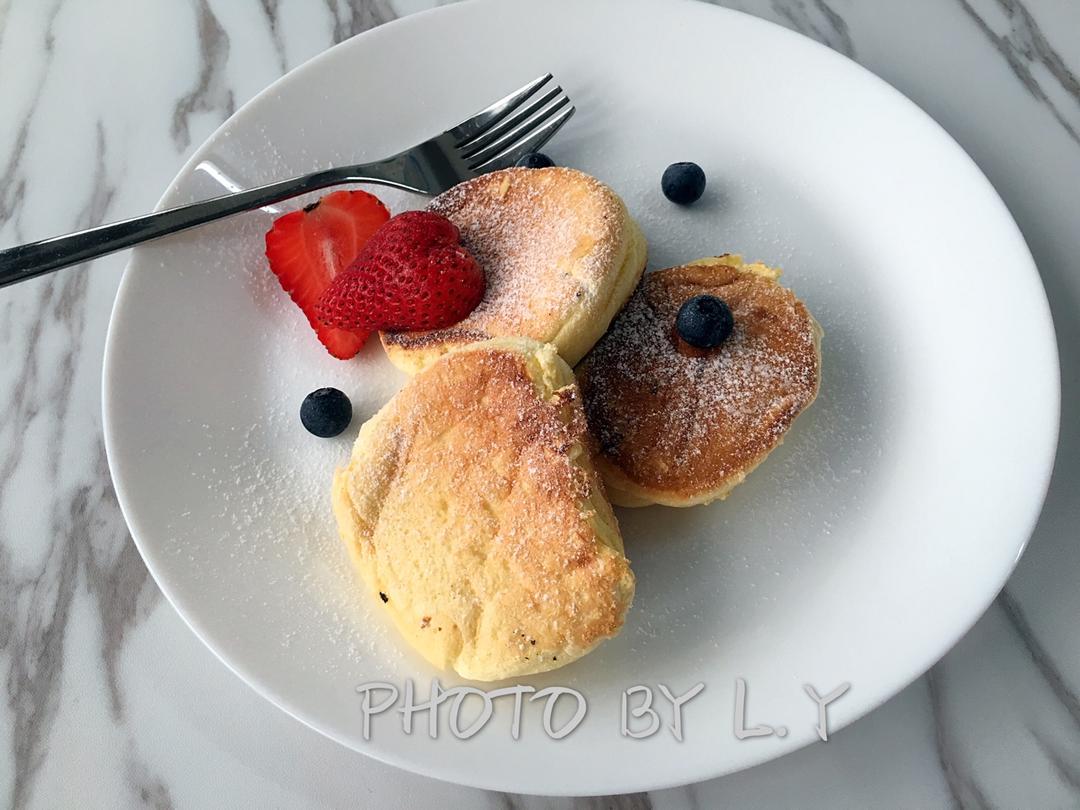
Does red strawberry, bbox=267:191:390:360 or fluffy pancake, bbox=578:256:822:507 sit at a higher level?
red strawberry, bbox=267:191:390:360

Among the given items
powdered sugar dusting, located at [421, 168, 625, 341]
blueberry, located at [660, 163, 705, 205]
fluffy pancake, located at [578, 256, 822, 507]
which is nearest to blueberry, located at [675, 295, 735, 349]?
fluffy pancake, located at [578, 256, 822, 507]

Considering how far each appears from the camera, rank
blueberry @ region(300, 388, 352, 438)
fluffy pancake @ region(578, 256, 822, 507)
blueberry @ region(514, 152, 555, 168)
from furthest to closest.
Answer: blueberry @ region(514, 152, 555, 168) → blueberry @ region(300, 388, 352, 438) → fluffy pancake @ region(578, 256, 822, 507)

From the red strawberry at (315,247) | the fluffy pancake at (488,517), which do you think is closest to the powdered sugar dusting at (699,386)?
the fluffy pancake at (488,517)

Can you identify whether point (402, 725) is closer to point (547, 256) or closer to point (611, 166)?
point (547, 256)

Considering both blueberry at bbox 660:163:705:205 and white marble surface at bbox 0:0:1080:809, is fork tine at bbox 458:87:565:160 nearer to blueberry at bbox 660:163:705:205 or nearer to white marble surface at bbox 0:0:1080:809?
blueberry at bbox 660:163:705:205

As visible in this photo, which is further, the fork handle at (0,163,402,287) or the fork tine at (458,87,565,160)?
the fork tine at (458,87,565,160)

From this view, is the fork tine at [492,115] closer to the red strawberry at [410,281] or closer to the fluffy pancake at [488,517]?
the red strawberry at [410,281]

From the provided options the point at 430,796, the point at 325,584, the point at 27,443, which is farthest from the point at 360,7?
the point at 430,796
